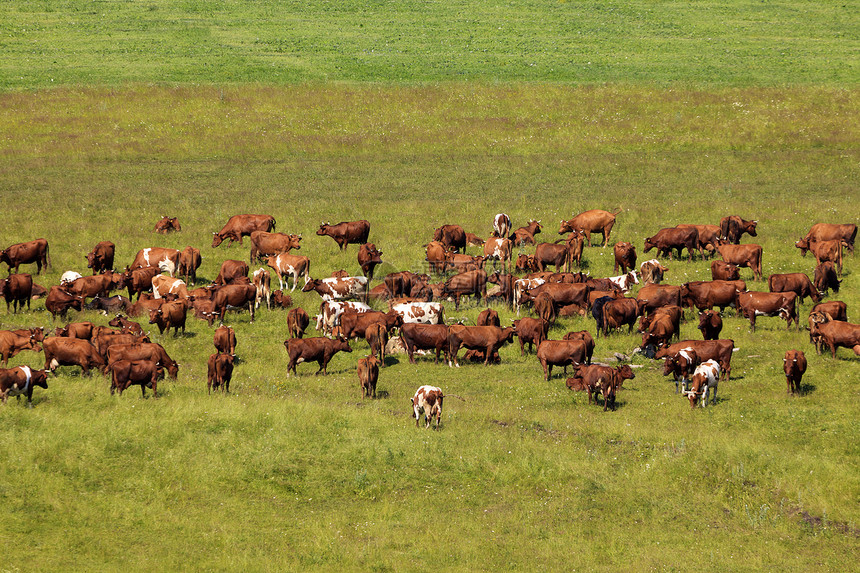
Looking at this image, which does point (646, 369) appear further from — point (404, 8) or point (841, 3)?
point (841, 3)

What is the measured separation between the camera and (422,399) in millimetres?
21094

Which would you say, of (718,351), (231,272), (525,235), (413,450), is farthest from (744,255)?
(413,450)

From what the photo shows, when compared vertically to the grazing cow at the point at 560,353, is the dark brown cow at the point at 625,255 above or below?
above

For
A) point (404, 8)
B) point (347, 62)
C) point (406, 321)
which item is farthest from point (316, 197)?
point (404, 8)

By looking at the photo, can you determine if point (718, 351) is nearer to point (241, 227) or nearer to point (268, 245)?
point (268, 245)

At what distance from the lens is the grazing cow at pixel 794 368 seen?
74.2ft

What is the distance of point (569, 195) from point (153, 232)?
63.2 ft

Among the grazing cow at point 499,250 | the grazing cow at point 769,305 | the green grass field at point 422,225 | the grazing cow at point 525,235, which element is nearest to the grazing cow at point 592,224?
the green grass field at point 422,225

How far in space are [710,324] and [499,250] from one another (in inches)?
403

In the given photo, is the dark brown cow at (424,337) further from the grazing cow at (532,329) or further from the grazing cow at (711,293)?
the grazing cow at (711,293)

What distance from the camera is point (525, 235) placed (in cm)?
3653

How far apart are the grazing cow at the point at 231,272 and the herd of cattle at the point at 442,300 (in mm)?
46

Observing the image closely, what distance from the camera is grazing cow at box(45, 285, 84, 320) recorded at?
2852cm

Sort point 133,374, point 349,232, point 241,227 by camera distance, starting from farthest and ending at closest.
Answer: point 241,227, point 349,232, point 133,374
